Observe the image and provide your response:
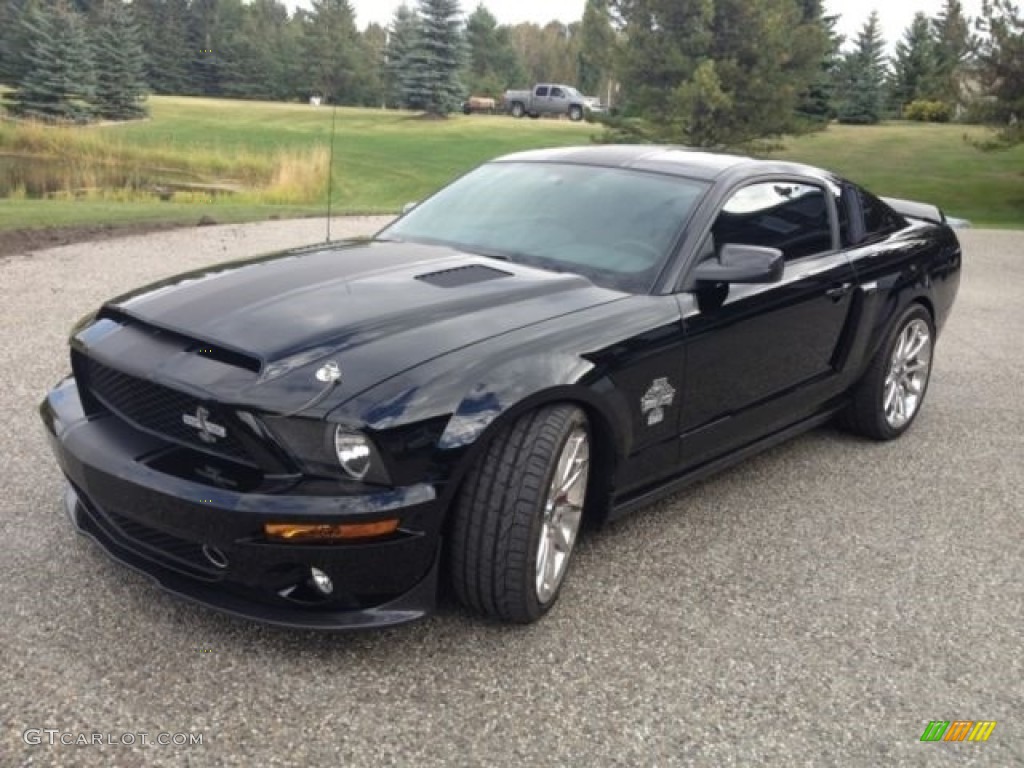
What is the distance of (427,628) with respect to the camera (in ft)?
9.89

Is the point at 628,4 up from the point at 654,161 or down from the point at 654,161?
up

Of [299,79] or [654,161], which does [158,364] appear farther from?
[299,79]

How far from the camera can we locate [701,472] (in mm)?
3838

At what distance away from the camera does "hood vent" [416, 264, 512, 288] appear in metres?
3.37

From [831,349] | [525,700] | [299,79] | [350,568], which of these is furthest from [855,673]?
[299,79]

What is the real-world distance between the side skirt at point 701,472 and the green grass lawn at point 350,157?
32.8 feet

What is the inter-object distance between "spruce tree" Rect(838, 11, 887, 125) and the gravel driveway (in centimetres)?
4892

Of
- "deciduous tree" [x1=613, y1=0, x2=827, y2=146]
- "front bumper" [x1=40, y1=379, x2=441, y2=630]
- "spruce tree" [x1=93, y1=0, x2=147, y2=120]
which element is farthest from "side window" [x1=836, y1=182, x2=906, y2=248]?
"spruce tree" [x1=93, y1=0, x2=147, y2=120]

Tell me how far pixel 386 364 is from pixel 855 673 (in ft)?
5.71

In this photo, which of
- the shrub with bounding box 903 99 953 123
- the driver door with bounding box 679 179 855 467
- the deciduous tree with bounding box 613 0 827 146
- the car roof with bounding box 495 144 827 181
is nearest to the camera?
the driver door with bounding box 679 179 855 467

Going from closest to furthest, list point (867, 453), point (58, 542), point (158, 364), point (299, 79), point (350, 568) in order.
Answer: point (350, 568), point (158, 364), point (58, 542), point (867, 453), point (299, 79)

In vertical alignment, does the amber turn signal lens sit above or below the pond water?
above

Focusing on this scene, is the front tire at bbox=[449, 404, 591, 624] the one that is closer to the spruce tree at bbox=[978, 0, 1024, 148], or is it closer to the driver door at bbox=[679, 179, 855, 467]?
the driver door at bbox=[679, 179, 855, 467]

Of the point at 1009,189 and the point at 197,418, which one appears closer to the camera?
the point at 197,418
